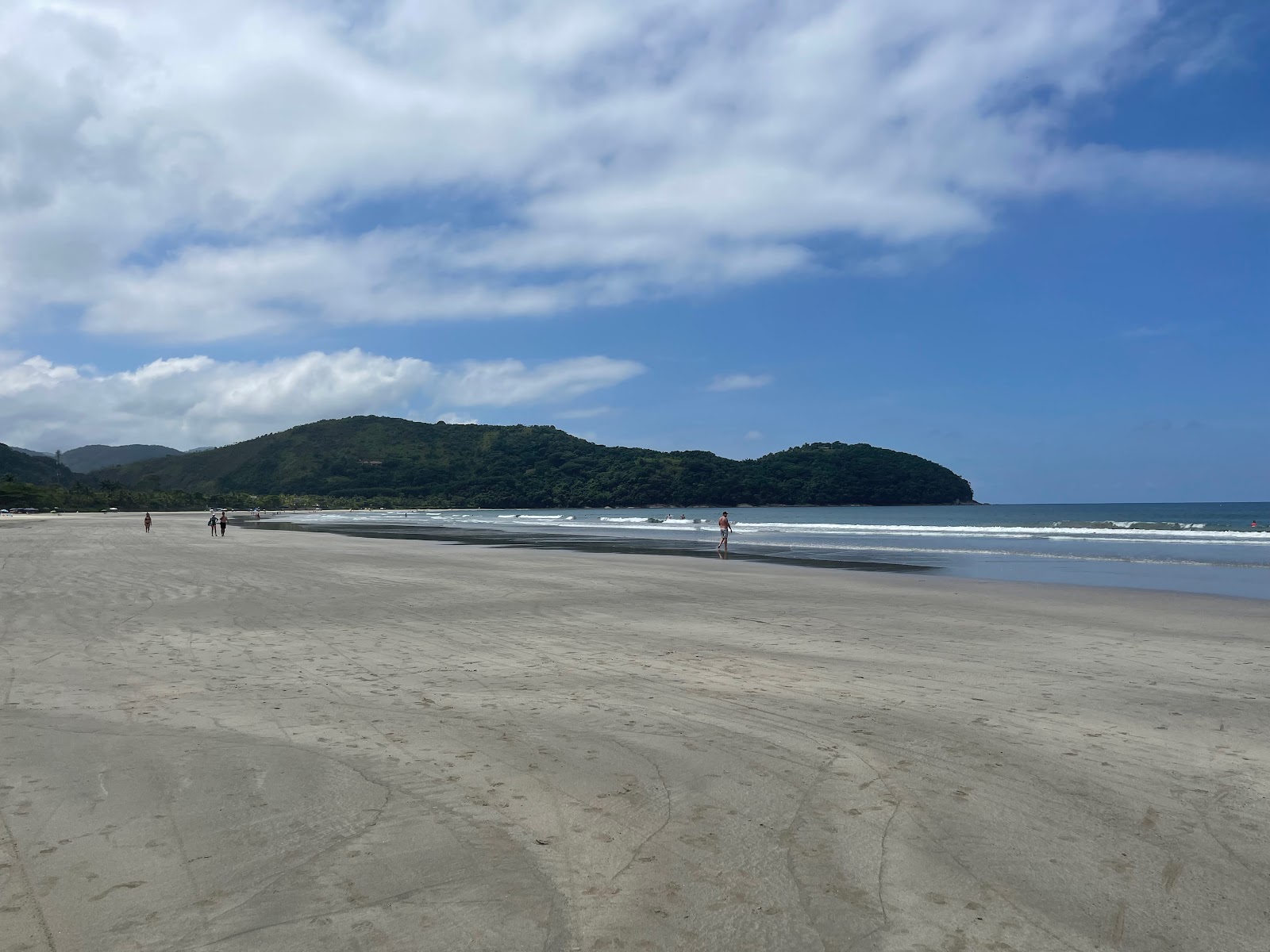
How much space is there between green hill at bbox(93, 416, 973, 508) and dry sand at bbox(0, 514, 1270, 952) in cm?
13829

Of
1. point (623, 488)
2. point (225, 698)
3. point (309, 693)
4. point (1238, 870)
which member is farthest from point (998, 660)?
point (623, 488)

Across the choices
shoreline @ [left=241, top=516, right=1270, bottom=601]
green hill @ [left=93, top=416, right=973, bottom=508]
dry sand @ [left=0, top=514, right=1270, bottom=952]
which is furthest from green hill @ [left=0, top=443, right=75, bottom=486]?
dry sand @ [left=0, top=514, right=1270, bottom=952]

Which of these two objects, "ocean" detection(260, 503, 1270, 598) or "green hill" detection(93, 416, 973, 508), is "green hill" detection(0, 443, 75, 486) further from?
"ocean" detection(260, 503, 1270, 598)

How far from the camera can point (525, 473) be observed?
16338cm

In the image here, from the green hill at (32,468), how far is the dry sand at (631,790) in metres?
173

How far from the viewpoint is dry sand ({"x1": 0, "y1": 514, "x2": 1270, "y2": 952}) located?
11.1ft

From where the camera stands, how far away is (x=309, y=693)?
732 centimetres

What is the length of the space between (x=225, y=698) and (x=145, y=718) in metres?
0.77

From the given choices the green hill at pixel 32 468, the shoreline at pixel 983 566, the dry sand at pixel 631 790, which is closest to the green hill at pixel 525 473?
the green hill at pixel 32 468

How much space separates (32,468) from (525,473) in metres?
98.0

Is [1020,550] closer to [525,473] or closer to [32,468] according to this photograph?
[525,473]

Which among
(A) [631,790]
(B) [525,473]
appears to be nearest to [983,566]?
(A) [631,790]

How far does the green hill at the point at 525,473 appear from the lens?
15250 cm

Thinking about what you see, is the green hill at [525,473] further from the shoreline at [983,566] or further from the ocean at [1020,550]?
the shoreline at [983,566]
